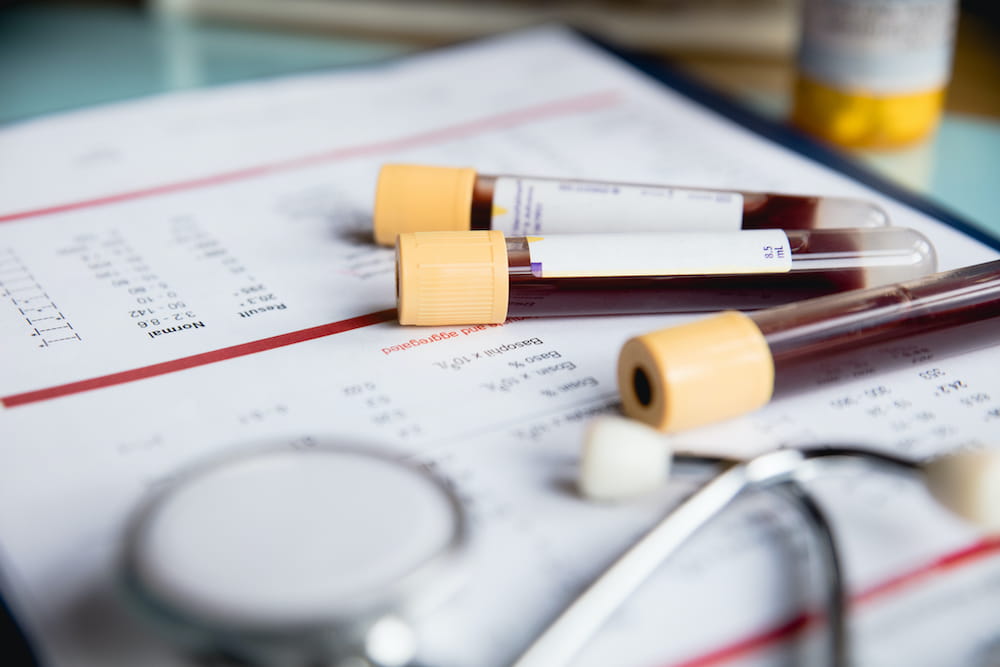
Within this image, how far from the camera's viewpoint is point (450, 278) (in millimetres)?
347

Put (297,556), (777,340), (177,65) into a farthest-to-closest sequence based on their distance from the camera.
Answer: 1. (177,65)
2. (777,340)
3. (297,556)

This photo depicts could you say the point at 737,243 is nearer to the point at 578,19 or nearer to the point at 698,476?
the point at 698,476

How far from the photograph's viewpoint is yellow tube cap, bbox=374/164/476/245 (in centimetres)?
41

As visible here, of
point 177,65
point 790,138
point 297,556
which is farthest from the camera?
point 177,65

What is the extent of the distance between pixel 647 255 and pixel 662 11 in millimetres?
426

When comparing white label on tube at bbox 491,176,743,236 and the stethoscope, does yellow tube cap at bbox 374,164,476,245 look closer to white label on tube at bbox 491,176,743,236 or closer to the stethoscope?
white label on tube at bbox 491,176,743,236

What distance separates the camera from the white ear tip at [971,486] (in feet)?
0.82

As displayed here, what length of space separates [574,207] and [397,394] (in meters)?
0.13

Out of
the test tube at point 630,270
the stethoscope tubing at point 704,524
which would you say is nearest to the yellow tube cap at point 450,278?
the test tube at point 630,270

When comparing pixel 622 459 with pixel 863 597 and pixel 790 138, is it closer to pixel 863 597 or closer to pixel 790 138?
pixel 863 597

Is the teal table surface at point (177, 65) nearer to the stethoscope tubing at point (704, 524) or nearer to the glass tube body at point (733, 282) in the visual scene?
the glass tube body at point (733, 282)

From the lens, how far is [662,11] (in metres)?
0.72

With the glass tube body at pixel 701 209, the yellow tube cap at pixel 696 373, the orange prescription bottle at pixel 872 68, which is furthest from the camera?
the orange prescription bottle at pixel 872 68

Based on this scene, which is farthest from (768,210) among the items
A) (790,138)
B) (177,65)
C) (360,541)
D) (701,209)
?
Result: (177,65)
